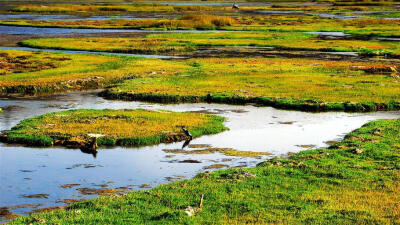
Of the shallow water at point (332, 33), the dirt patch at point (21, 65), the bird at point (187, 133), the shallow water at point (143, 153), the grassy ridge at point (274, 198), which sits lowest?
the shallow water at point (143, 153)

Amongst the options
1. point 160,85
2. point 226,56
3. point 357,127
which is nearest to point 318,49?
point 226,56

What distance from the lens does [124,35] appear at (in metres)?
82.0

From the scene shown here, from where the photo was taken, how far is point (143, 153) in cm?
2334

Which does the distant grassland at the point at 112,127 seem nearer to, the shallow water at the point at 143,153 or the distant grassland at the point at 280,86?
the shallow water at the point at 143,153

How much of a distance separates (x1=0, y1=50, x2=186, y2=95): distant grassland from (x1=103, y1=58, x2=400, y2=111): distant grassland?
2.76m

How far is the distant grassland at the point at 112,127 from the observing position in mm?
24688

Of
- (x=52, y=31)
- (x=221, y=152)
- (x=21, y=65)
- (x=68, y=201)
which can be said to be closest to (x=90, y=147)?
(x=221, y=152)

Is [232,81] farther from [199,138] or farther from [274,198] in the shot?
[274,198]

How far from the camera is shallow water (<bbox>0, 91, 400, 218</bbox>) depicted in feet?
63.7

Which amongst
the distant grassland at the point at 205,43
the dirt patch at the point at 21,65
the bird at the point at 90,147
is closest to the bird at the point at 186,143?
the bird at the point at 90,147

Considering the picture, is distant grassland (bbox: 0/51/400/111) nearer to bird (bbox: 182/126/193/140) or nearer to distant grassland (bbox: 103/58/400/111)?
distant grassland (bbox: 103/58/400/111)

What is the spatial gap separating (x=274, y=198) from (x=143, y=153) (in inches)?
323

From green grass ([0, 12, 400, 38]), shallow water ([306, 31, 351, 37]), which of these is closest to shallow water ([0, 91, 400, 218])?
shallow water ([306, 31, 351, 37])

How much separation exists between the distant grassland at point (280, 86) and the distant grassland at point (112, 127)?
5249 mm
